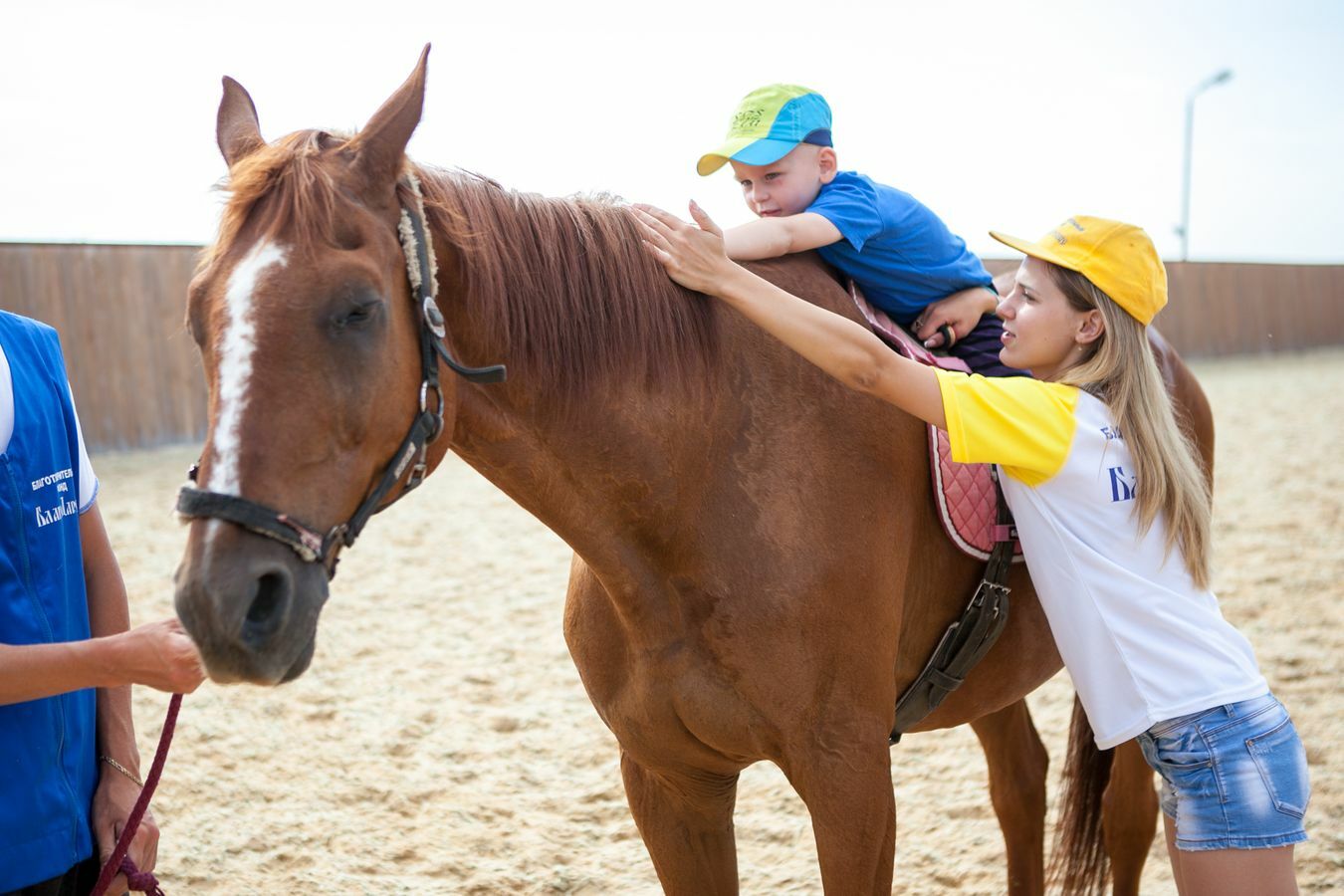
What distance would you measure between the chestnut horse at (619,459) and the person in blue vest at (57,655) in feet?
1.17

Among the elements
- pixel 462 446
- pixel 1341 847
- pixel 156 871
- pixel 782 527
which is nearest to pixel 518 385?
pixel 462 446

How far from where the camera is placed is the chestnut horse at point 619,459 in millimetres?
1384

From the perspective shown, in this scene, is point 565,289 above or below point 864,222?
below

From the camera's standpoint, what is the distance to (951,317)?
2334mm

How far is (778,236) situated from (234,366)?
1.11 metres

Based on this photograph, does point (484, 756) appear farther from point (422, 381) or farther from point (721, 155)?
point (422, 381)

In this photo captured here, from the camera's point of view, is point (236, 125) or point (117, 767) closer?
point (236, 125)

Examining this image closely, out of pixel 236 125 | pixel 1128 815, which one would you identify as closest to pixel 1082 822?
pixel 1128 815

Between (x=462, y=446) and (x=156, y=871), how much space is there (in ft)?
8.56

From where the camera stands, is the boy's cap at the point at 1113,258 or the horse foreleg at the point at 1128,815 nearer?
the boy's cap at the point at 1113,258

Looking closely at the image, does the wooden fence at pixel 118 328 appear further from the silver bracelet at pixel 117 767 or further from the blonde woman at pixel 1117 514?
the blonde woman at pixel 1117 514

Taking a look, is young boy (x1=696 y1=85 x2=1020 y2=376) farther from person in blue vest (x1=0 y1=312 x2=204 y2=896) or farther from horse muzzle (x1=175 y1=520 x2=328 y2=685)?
person in blue vest (x1=0 y1=312 x2=204 y2=896)

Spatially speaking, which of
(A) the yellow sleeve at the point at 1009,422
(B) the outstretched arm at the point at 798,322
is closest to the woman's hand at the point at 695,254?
(B) the outstretched arm at the point at 798,322

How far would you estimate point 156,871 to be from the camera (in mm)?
3467
